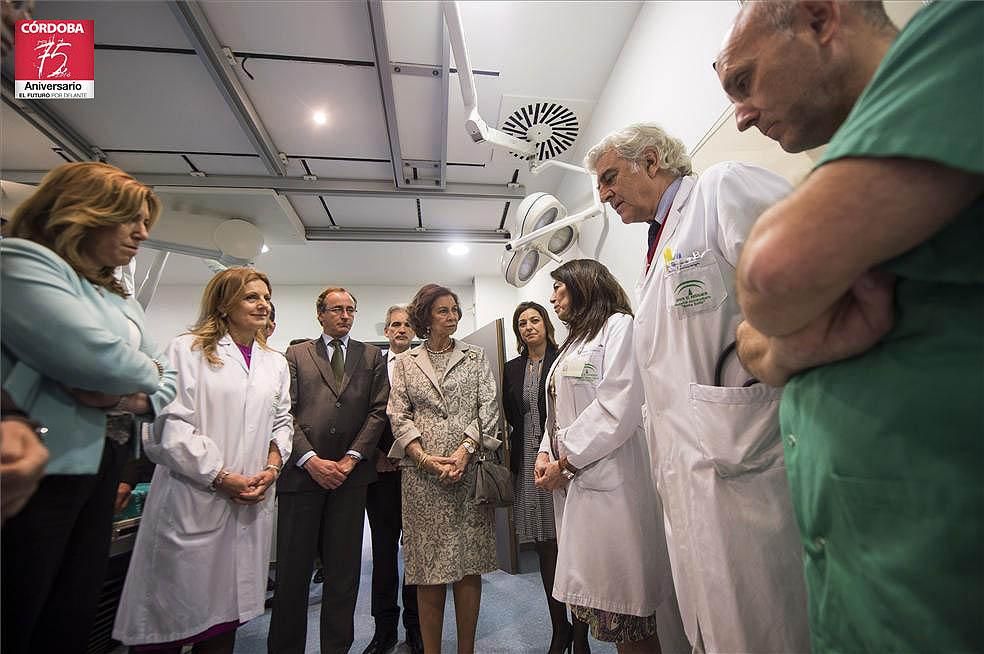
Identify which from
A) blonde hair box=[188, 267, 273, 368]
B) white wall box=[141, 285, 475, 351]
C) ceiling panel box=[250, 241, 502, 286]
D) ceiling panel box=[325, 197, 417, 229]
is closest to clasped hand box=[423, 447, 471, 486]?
blonde hair box=[188, 267, 273, 368]

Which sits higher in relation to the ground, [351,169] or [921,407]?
[351,169]

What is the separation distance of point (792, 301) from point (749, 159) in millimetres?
1060

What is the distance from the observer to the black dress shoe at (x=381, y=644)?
1890mm

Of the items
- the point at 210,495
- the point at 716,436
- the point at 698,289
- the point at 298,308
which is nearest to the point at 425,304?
the point at 210,495

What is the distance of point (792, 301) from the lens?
0.45 metres

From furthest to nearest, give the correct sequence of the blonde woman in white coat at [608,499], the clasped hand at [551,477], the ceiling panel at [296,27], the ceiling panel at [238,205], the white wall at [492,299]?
the white wall at [492,299] < the ceiling panel at [238,205] < the ceiling panel at [296,27] < the clasped hand at [551,477] < the blonde woman in white coat at [608,499]

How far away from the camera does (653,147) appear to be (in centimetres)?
119

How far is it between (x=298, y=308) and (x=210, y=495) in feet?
17.6

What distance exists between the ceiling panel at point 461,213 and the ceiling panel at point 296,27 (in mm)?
1551

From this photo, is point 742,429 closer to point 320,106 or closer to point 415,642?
point 415,642

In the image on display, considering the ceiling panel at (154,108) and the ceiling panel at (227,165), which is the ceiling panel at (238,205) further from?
the ceiling panel at (154,108)

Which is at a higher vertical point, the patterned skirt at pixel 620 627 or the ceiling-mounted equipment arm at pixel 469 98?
the ceiling-mounted equipment arm at pixel 469 98

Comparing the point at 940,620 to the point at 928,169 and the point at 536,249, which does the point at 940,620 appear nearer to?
the point at 928,169

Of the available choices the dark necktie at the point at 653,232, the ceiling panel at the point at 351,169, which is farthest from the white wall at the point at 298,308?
the dark necktie at the point at 653,232
